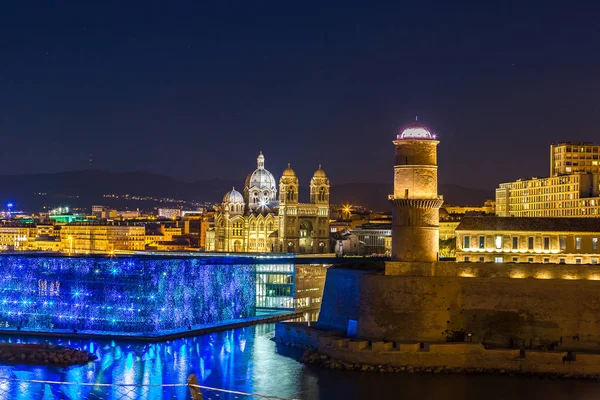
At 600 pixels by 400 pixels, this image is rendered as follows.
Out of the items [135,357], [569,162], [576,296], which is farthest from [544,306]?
[569,162]

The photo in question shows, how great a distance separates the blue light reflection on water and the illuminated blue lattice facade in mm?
5254

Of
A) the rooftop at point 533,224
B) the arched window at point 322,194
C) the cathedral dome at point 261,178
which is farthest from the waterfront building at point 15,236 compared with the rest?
the rooftop at point 533,224

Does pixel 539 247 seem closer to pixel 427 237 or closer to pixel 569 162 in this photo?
pixel 427 237

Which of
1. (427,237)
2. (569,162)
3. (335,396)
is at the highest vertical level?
(569,162)

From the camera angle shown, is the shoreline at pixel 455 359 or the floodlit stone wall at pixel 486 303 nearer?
the shoreline at pixel 455 359

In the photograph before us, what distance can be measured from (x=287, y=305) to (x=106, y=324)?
16.0 m

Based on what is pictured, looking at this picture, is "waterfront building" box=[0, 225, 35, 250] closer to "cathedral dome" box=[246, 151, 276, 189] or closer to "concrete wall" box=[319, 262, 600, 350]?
"cathedral dome" box=[246, 151, 276, 189]

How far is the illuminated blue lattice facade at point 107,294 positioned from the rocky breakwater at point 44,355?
24.7 feet

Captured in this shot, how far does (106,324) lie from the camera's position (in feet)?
→ 189

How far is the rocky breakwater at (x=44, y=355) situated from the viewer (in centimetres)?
4828

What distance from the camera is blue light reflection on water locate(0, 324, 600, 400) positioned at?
41.5 metres

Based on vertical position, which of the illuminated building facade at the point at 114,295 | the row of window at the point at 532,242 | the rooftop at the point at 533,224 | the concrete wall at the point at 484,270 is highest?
the rooftop at the point at 533,224

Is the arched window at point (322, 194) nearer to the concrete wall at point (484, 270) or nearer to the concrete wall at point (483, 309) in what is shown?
the concrete wall at point (483, 309)

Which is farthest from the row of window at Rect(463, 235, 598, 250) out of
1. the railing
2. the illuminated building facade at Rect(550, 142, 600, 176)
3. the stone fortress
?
the illuminated building facade at Rect(550, 142, 600, 176)
